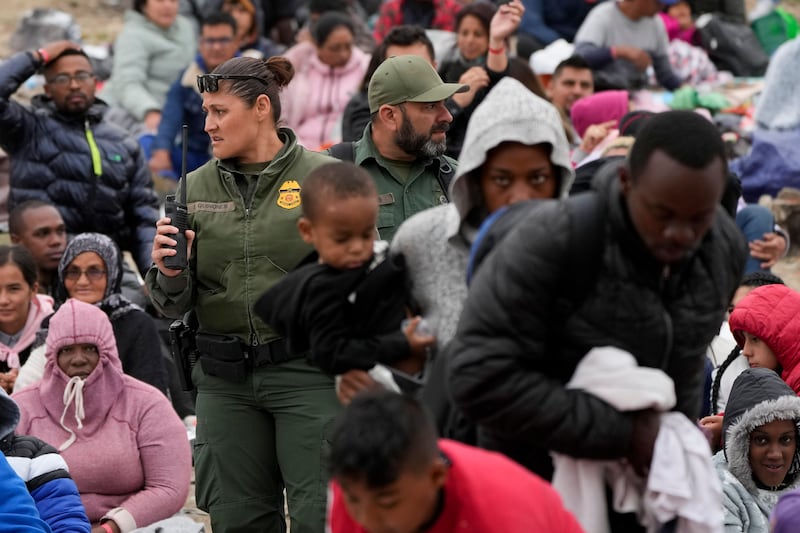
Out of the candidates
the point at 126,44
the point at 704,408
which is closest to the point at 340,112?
the point at 126,44

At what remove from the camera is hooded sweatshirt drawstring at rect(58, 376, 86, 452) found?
245 inches

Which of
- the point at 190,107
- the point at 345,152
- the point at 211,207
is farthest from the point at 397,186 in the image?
the point at 190,107

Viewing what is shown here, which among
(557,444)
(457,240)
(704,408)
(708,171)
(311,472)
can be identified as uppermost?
(708,171)

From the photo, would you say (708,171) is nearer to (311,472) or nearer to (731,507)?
(311,472)

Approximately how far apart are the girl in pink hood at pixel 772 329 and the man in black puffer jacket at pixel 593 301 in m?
3.12

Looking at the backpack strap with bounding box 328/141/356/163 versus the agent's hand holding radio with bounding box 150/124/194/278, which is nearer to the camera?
the agent's hand holding radio with bounding box 150/124/194/278

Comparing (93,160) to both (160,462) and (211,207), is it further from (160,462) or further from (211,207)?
(211,207)

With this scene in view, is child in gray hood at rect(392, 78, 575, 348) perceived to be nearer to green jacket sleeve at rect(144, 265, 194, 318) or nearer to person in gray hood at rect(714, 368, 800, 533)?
green jacket sleeve at rect(144, 265, 194, 318)

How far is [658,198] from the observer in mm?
2990

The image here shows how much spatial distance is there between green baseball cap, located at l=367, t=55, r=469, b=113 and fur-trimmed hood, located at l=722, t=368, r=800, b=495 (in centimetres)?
164

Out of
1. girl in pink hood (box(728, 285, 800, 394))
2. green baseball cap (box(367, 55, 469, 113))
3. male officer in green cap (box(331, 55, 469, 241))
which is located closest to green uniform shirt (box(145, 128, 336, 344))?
male officer in green cap (box(331, 55, 469, 241))

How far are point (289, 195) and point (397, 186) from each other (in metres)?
0.61

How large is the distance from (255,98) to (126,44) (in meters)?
7.23

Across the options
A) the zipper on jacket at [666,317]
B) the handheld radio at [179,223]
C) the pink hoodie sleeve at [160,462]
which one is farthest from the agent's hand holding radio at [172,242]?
the zipper on jacket at [666,317]
